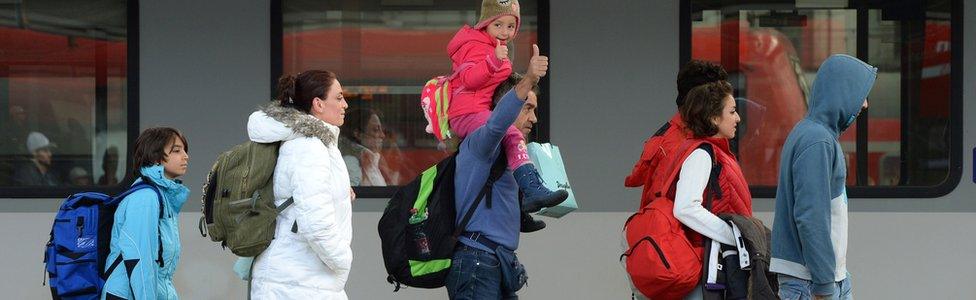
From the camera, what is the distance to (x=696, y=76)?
583 cm

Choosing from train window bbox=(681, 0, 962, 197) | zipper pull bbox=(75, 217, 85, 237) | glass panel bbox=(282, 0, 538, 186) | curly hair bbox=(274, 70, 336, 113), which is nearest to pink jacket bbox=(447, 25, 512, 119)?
curly hair bbox=(274, 70, 336, 113)

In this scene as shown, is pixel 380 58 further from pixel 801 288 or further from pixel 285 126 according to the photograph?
pixel 801 288

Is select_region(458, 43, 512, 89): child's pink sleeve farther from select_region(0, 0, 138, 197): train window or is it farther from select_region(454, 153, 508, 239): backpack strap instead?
select_region(0, 0, 138, 197): train window

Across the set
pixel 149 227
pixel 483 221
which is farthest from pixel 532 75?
pixel 149 227

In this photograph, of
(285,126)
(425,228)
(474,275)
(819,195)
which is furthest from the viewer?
(425,228)

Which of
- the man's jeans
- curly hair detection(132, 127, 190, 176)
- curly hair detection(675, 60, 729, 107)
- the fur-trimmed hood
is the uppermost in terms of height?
curly hair detection(675, 60, 729, 107)

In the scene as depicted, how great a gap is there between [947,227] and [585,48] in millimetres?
2041

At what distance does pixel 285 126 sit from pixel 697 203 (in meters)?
1.55

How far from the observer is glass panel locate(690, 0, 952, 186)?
7.27 metres

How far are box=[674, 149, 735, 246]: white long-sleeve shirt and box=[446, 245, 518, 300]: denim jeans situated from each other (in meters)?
0.74

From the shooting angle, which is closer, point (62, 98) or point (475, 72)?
point (475, 72)

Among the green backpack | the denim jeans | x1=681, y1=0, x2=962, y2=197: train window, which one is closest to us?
the green backpack

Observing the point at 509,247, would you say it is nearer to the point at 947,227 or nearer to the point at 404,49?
the point at 404,49

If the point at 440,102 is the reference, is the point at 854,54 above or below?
above
